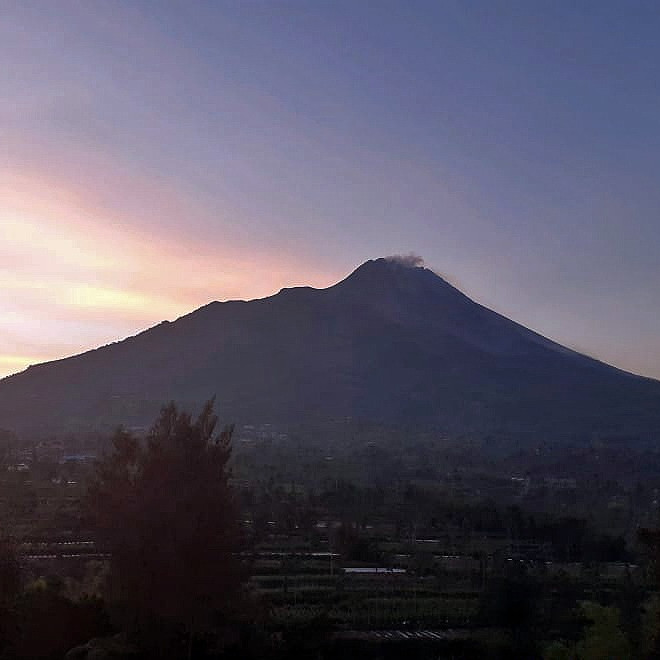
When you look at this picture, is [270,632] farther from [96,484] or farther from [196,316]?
[196,316]

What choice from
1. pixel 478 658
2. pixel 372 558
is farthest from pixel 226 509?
pixel 372 558

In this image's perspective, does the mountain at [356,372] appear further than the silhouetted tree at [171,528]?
Yes

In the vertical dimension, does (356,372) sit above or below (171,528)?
above

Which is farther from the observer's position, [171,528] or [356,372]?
[356,372]

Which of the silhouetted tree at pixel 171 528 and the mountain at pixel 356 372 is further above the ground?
the mountain at pixel 356 372

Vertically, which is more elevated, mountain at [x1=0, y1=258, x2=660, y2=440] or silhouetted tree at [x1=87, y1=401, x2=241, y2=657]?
mountain at [x1=0, y1=258, x2=660, y2=440]
